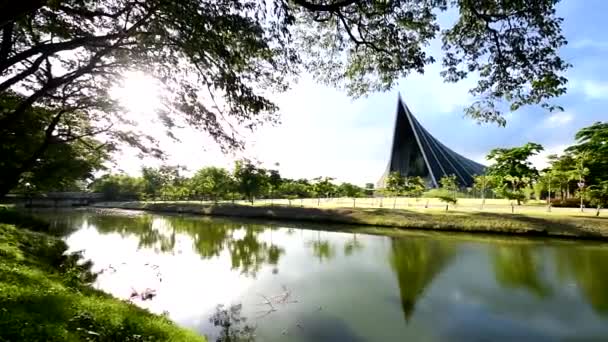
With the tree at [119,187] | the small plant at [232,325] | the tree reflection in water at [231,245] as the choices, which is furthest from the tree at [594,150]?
the tree at [119,187]

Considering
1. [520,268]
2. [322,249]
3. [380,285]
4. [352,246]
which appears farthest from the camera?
[352,246]

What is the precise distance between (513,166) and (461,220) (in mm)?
7396

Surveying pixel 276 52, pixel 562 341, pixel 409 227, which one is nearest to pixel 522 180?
pixel 409 227

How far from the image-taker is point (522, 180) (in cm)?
2766

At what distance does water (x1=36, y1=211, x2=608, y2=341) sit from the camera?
22.4ft

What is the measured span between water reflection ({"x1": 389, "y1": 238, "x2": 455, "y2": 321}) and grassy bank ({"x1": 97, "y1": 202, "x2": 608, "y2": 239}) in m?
4.53

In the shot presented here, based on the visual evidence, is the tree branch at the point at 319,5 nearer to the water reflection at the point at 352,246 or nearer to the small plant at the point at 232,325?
the small plant at the point at 232,325

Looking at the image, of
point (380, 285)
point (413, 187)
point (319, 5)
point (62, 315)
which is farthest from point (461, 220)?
point (62, 315)

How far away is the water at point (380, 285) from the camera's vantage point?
6840 millimetres

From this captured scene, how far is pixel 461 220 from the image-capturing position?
71.0 feet

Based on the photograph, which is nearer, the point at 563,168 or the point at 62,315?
the point at 62,315

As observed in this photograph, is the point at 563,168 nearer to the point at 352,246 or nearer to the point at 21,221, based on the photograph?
the point at 352,246

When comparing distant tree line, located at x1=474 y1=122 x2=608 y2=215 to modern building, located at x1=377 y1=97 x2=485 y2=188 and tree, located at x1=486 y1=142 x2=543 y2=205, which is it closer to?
tree, located at x1=486 y1=142 x2=543 y2=205

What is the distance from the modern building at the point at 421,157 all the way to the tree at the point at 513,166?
22.6 m
